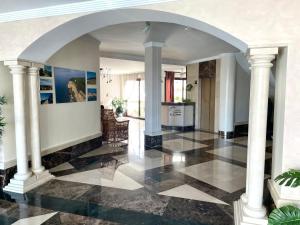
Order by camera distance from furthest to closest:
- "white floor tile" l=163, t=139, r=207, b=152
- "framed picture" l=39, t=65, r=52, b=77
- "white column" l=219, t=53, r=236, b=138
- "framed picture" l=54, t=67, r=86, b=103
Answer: "white column" l=219, t=53, r=236, b=138
"white floor tile" l=163, t=139, r=207, b=152
"framed picture" l=54, t=67, r=86, b=103
"framed picture" l=39, t=65, r=52, b=77

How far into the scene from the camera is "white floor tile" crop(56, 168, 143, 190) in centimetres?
384

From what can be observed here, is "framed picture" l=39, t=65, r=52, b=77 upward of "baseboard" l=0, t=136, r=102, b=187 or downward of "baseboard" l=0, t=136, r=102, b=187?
upward

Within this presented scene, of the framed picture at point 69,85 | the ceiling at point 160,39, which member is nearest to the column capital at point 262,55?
the ceiling at point 160,39

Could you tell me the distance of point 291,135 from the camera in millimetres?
2326

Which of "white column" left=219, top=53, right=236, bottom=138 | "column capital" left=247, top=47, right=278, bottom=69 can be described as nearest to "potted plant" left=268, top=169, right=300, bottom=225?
"column capital" left=247, top=47, right=278, bottom=69

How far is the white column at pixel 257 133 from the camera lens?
7.89ft

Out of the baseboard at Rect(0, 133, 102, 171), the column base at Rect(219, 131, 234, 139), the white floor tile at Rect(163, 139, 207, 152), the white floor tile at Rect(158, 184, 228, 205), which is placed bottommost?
the white floor tile at Rect(158, 184, 228, 205)

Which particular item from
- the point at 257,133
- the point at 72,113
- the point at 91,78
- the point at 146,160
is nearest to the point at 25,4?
the point at 72,113

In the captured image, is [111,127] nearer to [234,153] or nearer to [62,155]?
[62,155]

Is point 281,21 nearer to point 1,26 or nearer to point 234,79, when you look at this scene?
point 1,26

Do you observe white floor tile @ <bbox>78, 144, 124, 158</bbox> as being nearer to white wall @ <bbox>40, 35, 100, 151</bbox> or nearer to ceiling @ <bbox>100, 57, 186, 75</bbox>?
white wall @ <bbox>40, 35, 100, 151</bbox>

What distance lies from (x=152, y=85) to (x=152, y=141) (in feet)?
5.02

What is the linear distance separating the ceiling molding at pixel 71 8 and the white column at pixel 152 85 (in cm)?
316

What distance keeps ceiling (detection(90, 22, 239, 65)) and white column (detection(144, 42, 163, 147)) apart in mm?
292
